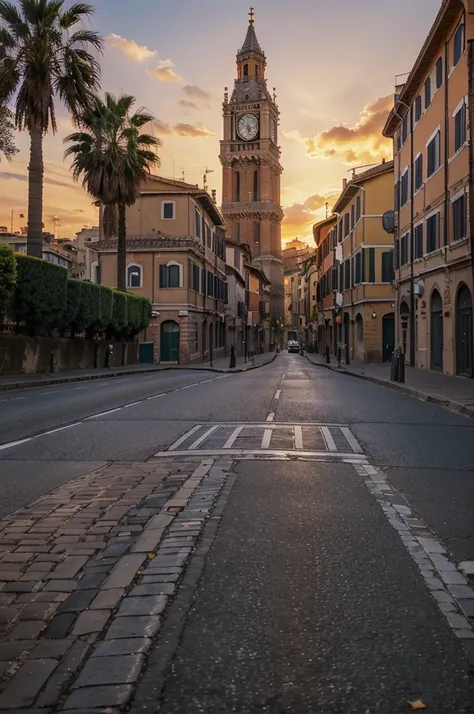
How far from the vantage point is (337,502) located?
633cm

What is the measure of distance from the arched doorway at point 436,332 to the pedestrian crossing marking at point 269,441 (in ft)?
63.4

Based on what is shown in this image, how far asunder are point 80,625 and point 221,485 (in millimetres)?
3471

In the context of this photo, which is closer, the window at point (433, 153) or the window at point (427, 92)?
the window at point (433, 153)

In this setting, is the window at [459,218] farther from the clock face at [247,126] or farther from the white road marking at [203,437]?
the clock face at [247,126]

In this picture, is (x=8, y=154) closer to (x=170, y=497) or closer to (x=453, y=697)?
(x=170, y=497)

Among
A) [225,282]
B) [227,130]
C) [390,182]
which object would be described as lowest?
[225,282]

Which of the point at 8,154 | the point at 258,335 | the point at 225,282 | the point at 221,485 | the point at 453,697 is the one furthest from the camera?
the point at 258,335

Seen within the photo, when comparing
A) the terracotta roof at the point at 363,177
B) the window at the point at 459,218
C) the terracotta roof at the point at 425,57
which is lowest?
the window at the point at 459,218

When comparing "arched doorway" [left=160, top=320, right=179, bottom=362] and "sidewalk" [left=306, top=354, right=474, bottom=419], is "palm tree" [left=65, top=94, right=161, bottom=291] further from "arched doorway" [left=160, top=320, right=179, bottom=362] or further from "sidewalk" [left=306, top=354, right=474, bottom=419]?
"sidewalk" [left=306, top=354, right=474, bottom=419]

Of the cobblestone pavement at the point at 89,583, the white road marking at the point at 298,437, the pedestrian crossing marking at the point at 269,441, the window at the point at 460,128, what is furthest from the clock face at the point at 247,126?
the cobblestone pavement at the point at 89,583

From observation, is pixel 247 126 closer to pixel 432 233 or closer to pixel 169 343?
pixel 169 343

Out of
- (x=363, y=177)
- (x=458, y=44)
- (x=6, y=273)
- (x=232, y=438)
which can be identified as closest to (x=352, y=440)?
(x=232, y=438)

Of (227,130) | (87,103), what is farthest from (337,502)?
(227,130)

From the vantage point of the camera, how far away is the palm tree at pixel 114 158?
39.6m
